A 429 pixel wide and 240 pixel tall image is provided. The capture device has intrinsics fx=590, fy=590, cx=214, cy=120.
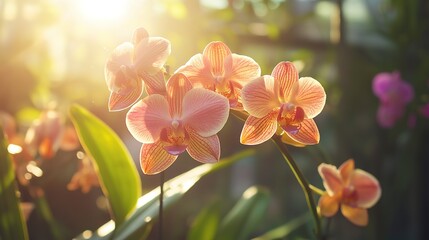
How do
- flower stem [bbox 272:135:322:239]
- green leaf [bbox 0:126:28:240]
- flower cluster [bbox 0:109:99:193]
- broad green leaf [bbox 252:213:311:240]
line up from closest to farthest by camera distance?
flower stem [bbox 272:135:322:239]
green leaf [bbox 0:126:28:240]
flower cluster [bbox 0:109:99:193]
broad green leaf [bbox 252:213:311:240]

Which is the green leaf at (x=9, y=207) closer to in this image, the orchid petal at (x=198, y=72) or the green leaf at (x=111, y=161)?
the green leaf at (x=111, y=161)

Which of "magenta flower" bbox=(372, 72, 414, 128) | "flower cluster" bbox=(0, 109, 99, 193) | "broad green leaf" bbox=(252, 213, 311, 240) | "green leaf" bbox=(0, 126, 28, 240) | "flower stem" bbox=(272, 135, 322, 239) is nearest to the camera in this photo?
"flower stem" bbox=(272, 135, 322, 239)

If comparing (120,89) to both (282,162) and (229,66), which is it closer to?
(229,66)

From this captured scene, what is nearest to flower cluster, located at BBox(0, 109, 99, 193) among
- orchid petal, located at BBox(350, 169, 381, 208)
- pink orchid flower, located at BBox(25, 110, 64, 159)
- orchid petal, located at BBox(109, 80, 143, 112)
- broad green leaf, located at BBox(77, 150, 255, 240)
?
pink orchid flower, located at BBox(25, 110, 64, 159)

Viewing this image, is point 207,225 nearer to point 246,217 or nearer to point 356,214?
point 246,217

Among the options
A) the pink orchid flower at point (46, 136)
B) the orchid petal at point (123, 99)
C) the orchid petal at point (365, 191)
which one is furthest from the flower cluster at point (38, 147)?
the orchid petal at point (365, 191)

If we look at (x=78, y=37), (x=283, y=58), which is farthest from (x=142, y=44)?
(x=78, y=37)

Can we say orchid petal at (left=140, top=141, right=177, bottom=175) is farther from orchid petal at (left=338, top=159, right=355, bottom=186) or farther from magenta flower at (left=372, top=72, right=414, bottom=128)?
magenta flower at (left=372, top=72, right=414, bottom=128)
